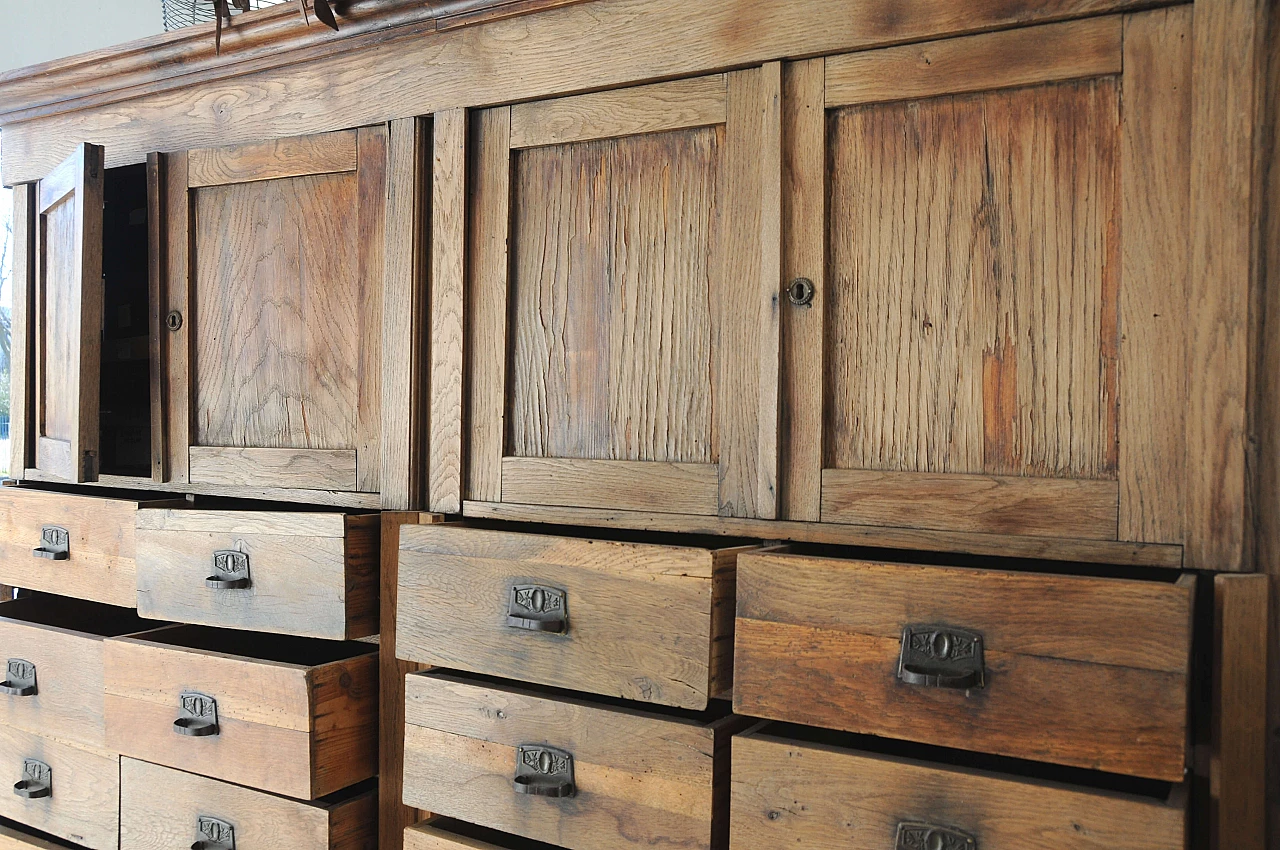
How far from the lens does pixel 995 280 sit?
1.08 metres

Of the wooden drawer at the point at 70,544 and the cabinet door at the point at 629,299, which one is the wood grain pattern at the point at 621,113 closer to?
the cabinet door at the point at 629,299

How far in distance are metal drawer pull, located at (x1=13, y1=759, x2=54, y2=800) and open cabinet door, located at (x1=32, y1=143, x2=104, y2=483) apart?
18.1 inches

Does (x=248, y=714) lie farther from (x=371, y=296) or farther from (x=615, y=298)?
(x=615, y=298)

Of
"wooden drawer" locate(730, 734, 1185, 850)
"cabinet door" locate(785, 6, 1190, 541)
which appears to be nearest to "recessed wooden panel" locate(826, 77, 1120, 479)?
"cabinet door" locate(785, 6, 1190, 541)

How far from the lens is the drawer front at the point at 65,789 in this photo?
1538 millimetres

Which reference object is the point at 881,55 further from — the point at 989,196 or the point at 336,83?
the point at 336,83

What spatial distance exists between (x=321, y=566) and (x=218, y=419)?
0.41 meters

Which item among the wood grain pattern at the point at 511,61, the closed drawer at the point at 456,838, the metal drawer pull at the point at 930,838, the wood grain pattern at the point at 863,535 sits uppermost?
the wood grain pattern at the point at 511,61

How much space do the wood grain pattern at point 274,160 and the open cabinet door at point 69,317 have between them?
15 cm

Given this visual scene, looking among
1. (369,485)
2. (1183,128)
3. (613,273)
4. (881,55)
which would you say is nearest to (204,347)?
(369,485)

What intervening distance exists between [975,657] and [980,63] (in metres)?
0.61

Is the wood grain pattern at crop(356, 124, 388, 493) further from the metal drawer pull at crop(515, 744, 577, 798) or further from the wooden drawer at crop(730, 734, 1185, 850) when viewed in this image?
the wooden drawer at crop(730, 734, 1185, 850)

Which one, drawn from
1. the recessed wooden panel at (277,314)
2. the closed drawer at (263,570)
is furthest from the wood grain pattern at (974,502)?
the recessed wooden panel at (277,314)

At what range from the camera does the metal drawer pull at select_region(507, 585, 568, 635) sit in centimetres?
115
